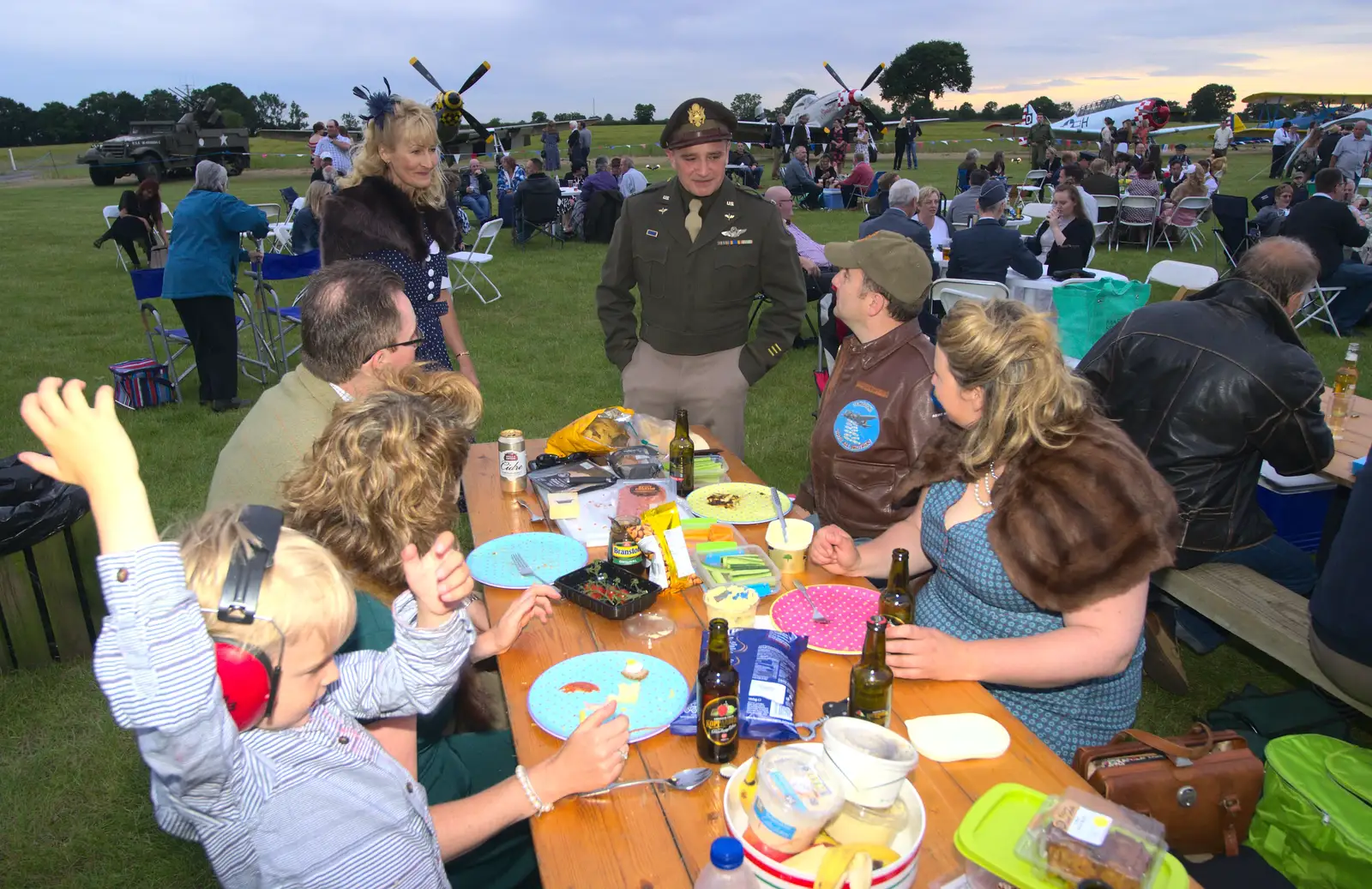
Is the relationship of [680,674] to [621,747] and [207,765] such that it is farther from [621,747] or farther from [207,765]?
[207,765]

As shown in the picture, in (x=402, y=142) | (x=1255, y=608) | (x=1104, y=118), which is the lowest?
(x=1255, y=608)

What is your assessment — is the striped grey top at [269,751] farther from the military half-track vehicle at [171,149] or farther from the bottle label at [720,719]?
the military half-track vehicle at [171,149]

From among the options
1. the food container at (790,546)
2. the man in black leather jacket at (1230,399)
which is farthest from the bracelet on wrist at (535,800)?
the man in black leather jacket at (1230,399)

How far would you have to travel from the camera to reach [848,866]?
123 cm

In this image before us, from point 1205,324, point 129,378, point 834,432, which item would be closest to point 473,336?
point 129,378

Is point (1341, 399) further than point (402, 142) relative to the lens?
Yes

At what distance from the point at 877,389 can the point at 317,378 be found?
1904 mm

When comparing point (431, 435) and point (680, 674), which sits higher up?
point (431, 435)

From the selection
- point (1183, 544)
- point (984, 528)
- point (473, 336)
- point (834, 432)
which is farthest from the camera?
point (473, 336)

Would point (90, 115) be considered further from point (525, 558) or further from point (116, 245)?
point (525, 558)

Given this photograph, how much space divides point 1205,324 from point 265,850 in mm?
3595

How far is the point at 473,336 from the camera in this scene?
30.3ft

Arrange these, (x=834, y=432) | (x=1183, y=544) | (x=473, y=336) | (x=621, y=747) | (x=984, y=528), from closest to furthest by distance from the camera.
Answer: (x=621, y=747)
(x=984, y=528)
(x=834, y=432)
(x=1183, y=544)
(x=473, y=336)

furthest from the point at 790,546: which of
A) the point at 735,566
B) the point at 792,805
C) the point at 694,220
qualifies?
the point at 694,220
